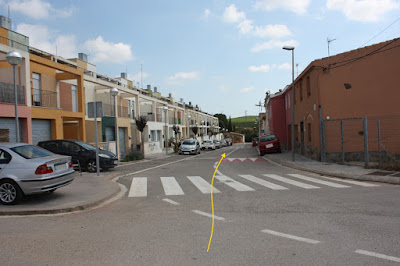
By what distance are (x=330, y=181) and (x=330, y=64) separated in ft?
26.4

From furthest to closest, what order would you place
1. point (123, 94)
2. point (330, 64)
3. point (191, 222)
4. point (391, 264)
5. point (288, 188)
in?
point (123, 94), point (330, 64), point (288, 188), point (191, 222), point (391, 264)

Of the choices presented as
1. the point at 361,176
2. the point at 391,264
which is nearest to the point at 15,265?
the point at 391,264

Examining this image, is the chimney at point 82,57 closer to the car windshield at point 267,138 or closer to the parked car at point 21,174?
the car windshield at point 267,138

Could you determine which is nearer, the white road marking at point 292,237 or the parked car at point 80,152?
the white road marking at point 292,237

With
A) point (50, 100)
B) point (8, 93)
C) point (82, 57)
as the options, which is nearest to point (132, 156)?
point (50, 100)

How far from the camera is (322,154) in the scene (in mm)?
16266

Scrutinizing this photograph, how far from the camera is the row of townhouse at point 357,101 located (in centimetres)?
1497

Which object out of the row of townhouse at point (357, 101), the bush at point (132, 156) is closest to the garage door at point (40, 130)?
the bush at point (132, 156)

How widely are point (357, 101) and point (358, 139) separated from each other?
A: 1976 mm

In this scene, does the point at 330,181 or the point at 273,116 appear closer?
the point at 330,181

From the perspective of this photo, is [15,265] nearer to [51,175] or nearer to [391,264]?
[51,175]

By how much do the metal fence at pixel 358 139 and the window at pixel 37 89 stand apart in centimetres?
1635

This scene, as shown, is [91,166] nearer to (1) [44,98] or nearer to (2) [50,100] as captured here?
(1) [44,98]

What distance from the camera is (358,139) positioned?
15633mm
